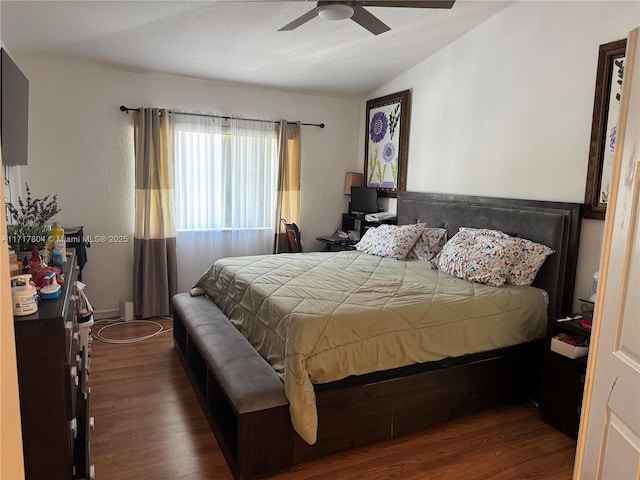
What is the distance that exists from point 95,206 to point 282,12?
8.33 feet

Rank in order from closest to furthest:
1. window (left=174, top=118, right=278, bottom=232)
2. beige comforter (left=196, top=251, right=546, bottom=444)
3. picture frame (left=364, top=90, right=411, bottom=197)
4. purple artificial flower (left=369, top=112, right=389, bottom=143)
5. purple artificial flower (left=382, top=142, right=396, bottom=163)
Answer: beige comforter (left=196, top=251, right=546, bottom=444), window (left=174, top=118, right=278, bottom=232), picture frame (left=364, top=90, right=411, bottom=197), purple artificial flower (left=382, top=142, right=396, bottom=163), purple artificial flower (left=369, top=112, right=389, bottom=143)

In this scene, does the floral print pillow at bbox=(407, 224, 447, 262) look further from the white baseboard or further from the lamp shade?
the white baseboard

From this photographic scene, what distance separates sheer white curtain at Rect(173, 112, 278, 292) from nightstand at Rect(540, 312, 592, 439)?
10.5 ft

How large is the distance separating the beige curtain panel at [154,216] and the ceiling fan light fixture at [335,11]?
232cm

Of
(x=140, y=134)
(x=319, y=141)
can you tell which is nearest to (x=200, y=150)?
(x=140, y=134)

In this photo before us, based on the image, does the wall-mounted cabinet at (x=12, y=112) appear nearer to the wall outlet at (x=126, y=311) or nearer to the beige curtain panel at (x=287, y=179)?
the wall outlet at (x=126, y=311)

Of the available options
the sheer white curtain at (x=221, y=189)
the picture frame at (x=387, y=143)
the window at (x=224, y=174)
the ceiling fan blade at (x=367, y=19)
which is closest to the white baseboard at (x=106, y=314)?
the sheer white curtain at (x=221, y=189)

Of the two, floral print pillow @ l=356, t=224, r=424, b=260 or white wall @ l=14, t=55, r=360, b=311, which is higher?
white wall @ l=14, t=55, r=360, b=311

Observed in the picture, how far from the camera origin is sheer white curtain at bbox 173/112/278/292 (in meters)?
4.44

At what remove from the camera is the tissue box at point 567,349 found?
2387mm

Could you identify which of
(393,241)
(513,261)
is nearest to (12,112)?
(393,241)

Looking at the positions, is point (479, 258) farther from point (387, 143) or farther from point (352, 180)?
point (352, 180)

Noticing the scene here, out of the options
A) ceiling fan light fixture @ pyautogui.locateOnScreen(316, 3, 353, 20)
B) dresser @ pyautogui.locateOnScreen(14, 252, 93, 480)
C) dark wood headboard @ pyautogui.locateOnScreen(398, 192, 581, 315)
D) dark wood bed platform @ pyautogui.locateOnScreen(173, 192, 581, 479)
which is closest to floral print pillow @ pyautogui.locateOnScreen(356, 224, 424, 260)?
dark wood headboard @ pyautogui.locateOnScreen(398, 192, 581, 315)

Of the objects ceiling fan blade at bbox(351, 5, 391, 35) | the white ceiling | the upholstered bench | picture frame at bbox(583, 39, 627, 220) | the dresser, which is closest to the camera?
the dresser
